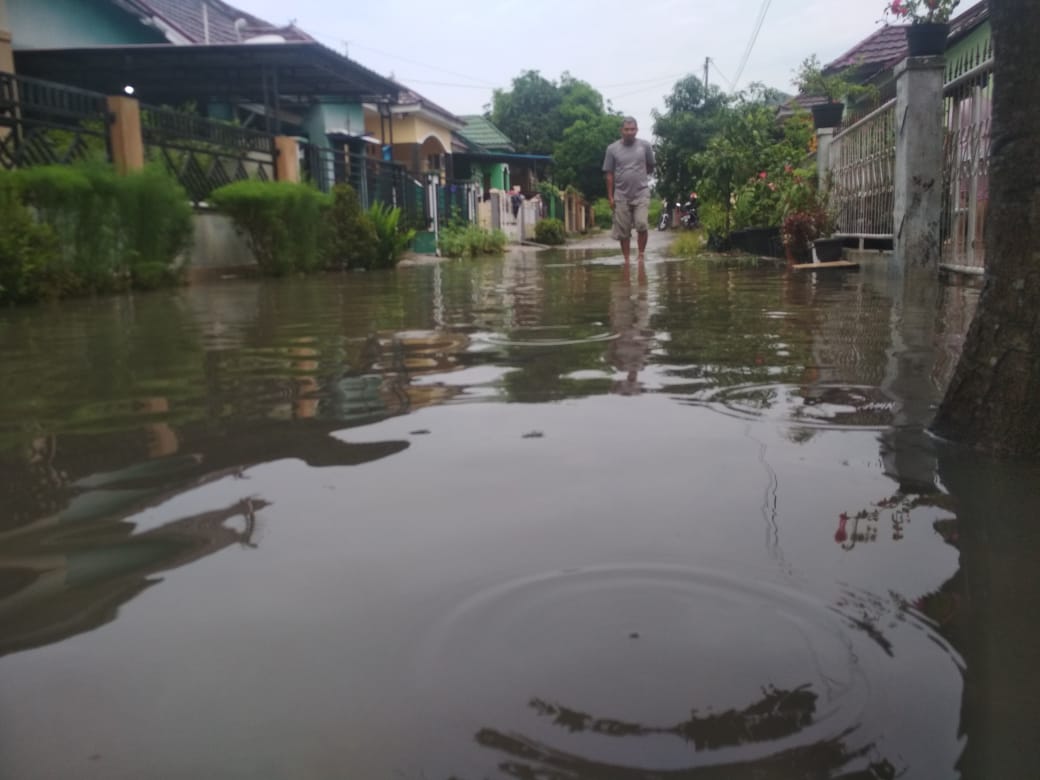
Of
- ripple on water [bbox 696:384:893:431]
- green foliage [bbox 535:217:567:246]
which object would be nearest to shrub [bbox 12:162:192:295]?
ripple on water [bbox 696:384:893:431]

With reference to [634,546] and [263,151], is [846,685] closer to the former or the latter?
[634,546]

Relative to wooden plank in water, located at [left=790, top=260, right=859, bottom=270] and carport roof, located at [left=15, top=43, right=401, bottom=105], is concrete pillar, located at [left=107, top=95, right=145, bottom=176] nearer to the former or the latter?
carport roof, located at [left=15, top=43, right=401, bottom=105]

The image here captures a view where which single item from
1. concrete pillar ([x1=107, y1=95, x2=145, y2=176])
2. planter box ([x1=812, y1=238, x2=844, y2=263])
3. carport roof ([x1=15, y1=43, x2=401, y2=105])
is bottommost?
planter box ([x1=812, y1=238, x2=844, y2=263])

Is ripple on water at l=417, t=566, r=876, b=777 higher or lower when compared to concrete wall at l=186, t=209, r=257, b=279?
lower

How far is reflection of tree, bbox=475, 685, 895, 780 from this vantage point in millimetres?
1068

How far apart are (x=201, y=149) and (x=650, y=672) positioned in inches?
517

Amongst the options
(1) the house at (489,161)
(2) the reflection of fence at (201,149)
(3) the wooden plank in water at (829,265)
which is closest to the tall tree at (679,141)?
(1) the house at (489,161)

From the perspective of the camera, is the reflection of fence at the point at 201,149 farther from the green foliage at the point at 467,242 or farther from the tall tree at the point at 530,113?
the tall tree at the point at 530,113

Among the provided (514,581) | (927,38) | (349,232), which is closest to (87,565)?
(514,581)

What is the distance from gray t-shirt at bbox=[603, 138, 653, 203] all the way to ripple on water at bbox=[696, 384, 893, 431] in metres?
8.78

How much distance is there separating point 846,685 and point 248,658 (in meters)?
0.84

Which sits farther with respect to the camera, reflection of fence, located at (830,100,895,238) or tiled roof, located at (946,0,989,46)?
tiled roof, located at (946,0,989,46)

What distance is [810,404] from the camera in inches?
120

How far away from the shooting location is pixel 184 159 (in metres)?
12.7
